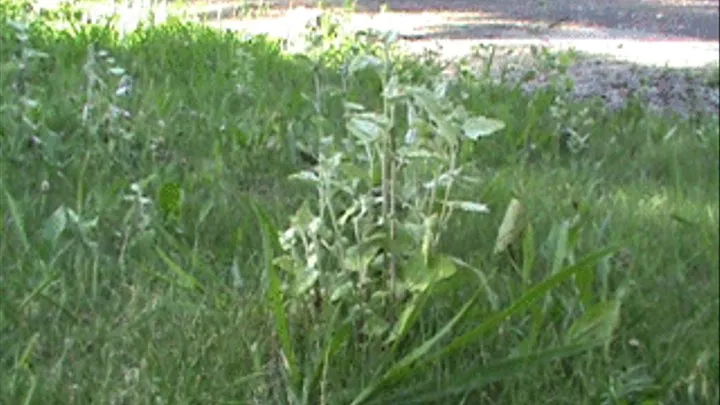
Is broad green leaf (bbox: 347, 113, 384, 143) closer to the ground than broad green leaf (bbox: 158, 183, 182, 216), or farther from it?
farther from it

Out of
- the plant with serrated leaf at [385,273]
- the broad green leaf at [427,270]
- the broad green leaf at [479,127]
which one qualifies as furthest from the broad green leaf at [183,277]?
the broad green leaf at [479,127]

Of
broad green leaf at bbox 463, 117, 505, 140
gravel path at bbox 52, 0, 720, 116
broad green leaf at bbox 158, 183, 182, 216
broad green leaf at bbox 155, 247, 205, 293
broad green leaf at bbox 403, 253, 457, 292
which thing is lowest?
broad green leaf at bbox 155, 247, 205, 293

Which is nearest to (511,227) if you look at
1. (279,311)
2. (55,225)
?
(279,311)

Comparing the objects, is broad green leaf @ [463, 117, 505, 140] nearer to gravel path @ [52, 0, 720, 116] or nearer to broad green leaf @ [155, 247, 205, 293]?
gravel path @ [52, 0, 720, 116]

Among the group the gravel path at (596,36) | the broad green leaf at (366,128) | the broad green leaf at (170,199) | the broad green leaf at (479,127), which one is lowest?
the broad green leaf at (170,199)

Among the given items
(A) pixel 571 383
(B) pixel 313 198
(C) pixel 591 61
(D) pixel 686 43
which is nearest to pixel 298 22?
(B) pixel 313 198

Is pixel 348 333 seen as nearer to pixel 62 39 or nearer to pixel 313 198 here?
pixel 313 198

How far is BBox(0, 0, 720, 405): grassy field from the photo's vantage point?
1.63 meters

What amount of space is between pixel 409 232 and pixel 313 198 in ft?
1.31

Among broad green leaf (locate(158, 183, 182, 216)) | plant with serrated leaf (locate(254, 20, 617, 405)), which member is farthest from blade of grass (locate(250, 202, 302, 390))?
broad green leaf (locate(158, 183, 182, 216))

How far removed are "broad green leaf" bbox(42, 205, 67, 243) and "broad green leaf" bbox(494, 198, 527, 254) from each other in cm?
60

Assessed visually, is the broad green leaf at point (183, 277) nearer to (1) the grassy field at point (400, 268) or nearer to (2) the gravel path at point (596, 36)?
(1) the grassy field at point (400, 268)

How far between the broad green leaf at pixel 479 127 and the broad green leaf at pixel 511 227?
147mm

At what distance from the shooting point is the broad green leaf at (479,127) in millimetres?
1651
